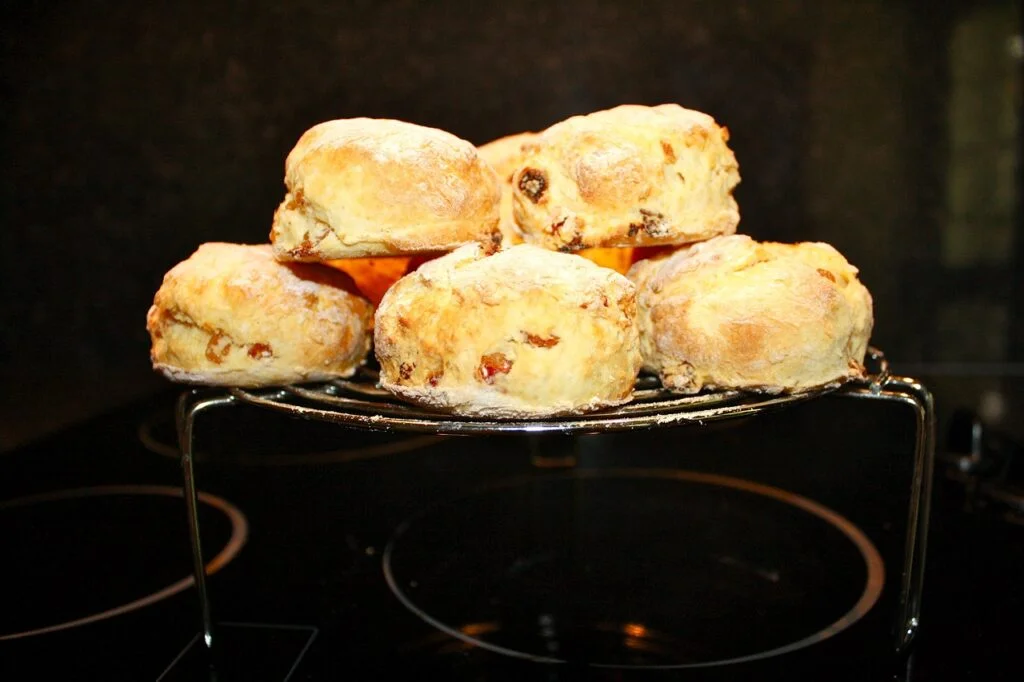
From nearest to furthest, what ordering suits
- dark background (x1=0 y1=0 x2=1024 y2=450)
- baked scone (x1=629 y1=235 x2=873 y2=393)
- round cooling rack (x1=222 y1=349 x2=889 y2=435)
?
round cooling rack (x1=222 y1=349 x2=889 y2=435) → baked scone (x1=629 y1=235 x2=873 y2=393) → dark background (x1=0 y1=0 x2=1024 y2=450)

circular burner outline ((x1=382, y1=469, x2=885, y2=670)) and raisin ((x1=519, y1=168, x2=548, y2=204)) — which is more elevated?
raisin ((x1=519, y1=168, x2=548, y2=204))

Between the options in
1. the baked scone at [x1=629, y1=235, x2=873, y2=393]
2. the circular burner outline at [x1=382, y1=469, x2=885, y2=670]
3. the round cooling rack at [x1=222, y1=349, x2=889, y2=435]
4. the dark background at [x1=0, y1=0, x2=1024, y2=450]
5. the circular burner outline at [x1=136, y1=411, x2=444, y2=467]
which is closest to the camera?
the round cooling rack at [x1=222, y1=349, x2=889, y2=435]

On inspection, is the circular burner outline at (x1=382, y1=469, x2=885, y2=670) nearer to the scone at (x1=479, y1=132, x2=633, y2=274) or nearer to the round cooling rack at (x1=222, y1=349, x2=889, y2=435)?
the round cooling rack at (x1=222, y1=349, x2=889, y2=435)

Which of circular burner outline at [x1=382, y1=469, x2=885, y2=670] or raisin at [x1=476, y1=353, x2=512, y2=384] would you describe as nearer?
raisin at [x1=476, y1=353, x2=512, y2=384]

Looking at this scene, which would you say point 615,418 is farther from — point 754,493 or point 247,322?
point 754,493

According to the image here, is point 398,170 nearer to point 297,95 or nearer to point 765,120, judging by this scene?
point 297,95

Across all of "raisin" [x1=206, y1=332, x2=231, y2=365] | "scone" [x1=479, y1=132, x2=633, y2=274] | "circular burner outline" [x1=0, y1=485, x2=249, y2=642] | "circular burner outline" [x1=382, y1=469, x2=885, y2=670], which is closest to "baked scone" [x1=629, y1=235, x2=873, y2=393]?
"scone" [x1=479, y1=132, x2=633, y2=274]

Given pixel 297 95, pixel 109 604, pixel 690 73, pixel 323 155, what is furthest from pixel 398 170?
pixel 690 73

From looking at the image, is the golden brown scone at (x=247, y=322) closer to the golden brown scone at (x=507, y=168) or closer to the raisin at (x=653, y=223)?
the golden brown scone at (x=507, y=168)
